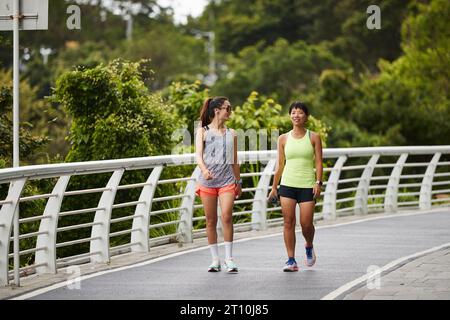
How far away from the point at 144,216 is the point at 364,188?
24.1 ft

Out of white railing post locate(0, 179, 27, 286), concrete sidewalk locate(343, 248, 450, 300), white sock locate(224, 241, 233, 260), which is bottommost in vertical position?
concrete sidewalk locate(343, 248, 450, 300)

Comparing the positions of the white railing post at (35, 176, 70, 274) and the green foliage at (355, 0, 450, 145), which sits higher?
the green foliage at (355, 0, 450, 145)

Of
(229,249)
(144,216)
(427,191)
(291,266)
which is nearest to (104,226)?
(144,216)

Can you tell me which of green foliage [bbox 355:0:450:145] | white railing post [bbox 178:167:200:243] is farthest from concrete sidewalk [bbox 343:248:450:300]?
green foliage [bbox 355:0:450:145]

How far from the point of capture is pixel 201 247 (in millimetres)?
15258

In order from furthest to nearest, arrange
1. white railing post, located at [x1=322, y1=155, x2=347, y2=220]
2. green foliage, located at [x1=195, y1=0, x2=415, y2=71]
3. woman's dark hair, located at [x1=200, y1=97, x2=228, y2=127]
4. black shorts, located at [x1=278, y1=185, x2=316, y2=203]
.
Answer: green foliage, located at [x1=195, y1=0, x2=415, y2=71] < white railing post, located at [x1=322, y1=155, x2=347, y2=220] < black shorts, located at [x1=278, y1=185, x2=316, y2=203] < woman's dark hair, located at [x1=200, y1=97, x2=228, y2=127]

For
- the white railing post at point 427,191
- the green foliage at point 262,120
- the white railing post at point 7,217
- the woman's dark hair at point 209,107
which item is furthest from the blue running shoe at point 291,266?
the green foliage at point 262,120

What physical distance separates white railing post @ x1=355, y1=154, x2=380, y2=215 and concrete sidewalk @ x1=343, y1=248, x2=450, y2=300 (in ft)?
24.5

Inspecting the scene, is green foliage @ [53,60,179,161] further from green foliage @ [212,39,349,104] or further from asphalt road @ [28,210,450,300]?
green foliage @ [212,39,349,104]

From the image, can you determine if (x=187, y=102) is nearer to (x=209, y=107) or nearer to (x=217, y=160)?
(x=209, y=107)

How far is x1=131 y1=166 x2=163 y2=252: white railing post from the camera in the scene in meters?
14.6

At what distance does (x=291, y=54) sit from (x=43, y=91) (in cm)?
1259

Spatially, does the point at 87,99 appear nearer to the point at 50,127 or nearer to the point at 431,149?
the point at 431,149

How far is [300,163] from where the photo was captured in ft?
40.3
